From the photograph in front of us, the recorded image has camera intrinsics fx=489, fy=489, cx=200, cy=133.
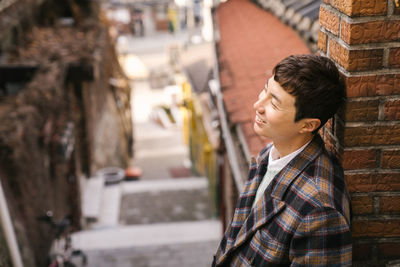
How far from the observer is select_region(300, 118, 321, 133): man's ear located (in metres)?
1.72

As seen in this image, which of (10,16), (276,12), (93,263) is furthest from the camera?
(10,16)

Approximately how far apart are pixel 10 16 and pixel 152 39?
104 feet

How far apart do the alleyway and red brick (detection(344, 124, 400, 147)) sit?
5065mm

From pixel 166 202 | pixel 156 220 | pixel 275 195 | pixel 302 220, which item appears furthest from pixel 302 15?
pixel 166 202

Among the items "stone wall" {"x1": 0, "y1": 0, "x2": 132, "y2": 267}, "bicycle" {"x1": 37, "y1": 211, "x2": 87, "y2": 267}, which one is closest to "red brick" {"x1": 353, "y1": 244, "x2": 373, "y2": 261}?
"stone wall" {"x1": 0, "y1": 0, "x2": 132, "y2": 267}

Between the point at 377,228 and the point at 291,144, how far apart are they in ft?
1.74

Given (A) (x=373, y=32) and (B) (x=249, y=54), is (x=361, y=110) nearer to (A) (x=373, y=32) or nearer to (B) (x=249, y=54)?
(A) (x=373, y=32)

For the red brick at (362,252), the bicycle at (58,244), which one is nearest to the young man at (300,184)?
the red brick at (362,252)

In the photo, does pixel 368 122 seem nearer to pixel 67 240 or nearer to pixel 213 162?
pixel 67 240

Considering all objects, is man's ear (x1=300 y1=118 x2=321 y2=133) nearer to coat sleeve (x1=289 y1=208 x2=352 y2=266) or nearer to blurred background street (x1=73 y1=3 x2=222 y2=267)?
coat sleeve (x1=289 y1=208 x2=352 y2=266)

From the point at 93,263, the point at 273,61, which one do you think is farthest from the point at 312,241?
the point at 93,263

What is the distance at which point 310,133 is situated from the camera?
5.95 ft

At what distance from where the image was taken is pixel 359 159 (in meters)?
1.88

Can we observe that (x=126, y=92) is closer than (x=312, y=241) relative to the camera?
No
